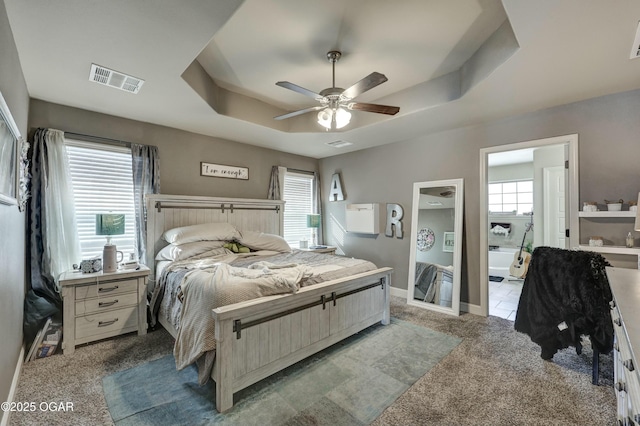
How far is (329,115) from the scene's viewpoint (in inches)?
105

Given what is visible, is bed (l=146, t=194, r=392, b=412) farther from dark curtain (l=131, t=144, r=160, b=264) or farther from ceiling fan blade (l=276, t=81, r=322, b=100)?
ceiling fan blade (l=276, t=81, r=322, b=100)

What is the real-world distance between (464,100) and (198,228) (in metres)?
3.47

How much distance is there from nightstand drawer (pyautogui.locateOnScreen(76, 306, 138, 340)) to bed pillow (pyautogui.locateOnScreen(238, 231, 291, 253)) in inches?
56.5

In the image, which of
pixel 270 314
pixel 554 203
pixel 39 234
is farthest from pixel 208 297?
pixel 554 203

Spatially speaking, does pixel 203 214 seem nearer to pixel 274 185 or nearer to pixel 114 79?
pixel 274 185

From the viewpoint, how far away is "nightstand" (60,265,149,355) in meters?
2.65

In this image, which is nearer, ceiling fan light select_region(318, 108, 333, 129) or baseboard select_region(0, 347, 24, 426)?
baseboard select_region(0, 347, 24, 426)

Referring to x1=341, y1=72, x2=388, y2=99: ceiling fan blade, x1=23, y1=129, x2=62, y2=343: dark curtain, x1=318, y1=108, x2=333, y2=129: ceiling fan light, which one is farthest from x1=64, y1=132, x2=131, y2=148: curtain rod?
x1=341, y1=72, x2=388, y2=99: ceiling fan blade

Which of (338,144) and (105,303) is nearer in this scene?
(105,303)

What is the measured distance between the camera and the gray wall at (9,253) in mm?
1677

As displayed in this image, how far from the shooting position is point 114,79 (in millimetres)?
2541

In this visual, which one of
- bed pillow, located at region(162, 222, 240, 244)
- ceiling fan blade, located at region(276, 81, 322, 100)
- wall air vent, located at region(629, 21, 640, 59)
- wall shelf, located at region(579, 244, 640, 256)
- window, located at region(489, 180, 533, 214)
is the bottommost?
wall shelf, located at region(579, 244, 640, 256)

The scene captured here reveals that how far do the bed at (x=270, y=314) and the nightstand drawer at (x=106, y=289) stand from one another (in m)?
0.29

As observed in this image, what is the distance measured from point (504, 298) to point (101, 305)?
5.46 m
